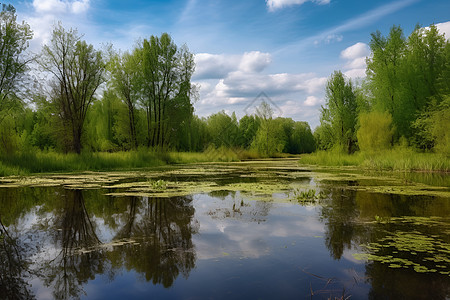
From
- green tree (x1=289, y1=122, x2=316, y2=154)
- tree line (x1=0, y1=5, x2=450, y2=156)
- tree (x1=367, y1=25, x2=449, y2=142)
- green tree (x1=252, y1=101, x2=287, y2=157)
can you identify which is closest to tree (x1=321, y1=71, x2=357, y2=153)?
tree line (x1=0, y1=5, x2=450, y2=156)

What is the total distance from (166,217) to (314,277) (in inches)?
132

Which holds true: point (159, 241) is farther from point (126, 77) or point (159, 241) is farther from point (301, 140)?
point (301, 140)

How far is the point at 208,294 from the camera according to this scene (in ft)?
8.80

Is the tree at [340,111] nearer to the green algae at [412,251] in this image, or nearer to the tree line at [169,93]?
the tree line at [169,93]

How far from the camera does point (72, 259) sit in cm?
358

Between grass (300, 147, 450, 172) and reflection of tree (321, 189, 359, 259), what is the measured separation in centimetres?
1234

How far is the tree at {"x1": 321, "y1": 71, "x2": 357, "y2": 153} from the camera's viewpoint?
32938mm

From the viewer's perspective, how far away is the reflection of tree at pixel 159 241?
10.7ft

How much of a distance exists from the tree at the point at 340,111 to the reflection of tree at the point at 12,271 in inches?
1265

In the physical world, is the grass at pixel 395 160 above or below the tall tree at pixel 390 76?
below

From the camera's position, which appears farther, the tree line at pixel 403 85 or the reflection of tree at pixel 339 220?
the tree line at pixel 403 85

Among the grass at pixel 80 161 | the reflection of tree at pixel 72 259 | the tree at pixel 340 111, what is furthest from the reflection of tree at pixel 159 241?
the tree at pixel 340 111

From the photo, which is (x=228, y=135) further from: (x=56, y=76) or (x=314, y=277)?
(x=314, y=277)

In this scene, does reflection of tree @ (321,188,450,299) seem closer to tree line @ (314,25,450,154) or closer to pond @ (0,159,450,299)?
pond @ (0,159,450,299)
